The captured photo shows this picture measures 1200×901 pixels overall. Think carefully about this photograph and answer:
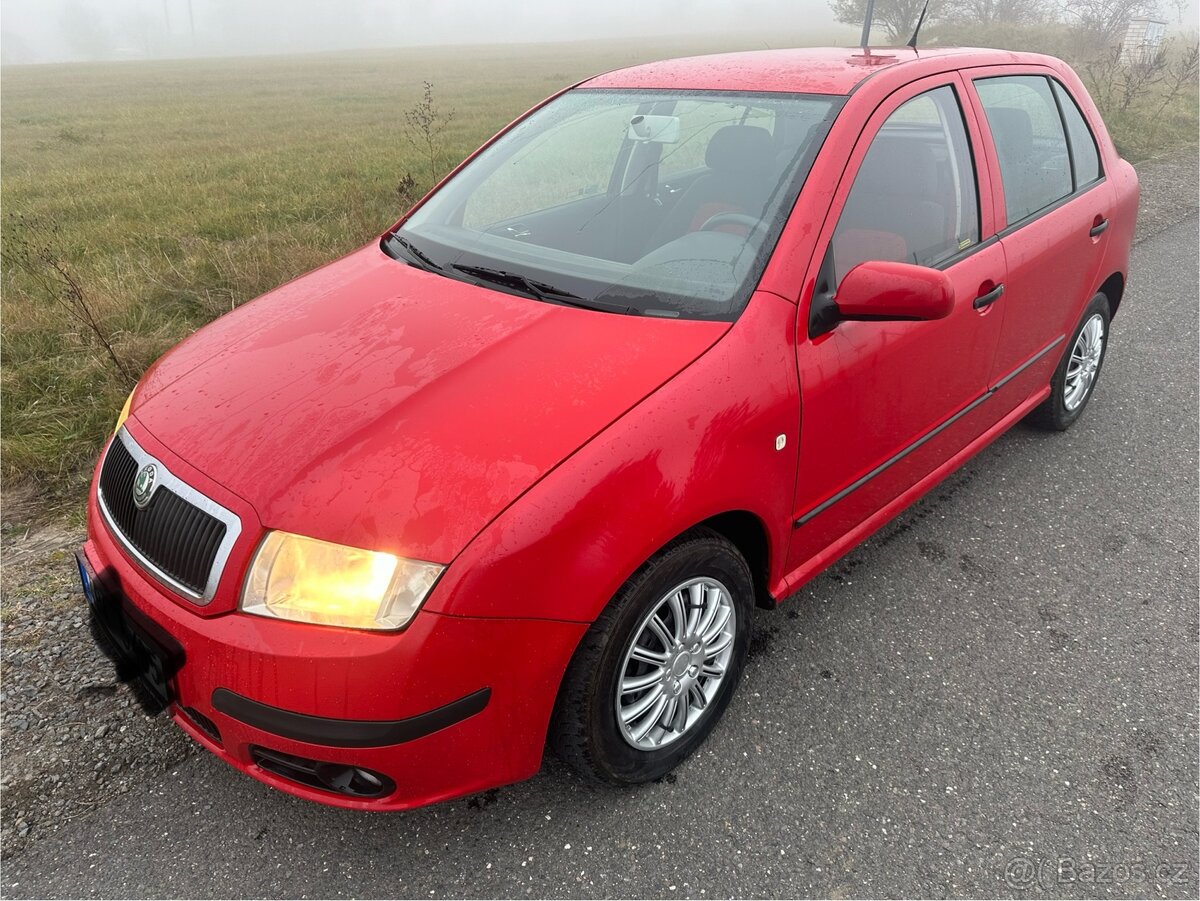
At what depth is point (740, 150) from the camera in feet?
7.70

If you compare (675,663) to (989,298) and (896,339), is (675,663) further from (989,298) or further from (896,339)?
(989,298)

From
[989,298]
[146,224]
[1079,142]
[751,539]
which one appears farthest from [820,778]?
[146,224]

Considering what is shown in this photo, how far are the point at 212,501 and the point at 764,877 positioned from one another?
149cm

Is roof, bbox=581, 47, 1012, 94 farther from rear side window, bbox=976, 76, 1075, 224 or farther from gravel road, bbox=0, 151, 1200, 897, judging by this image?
gravel road, bbox=0, 151, 1200, 897

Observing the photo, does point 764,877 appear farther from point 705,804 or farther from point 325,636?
point 325,636

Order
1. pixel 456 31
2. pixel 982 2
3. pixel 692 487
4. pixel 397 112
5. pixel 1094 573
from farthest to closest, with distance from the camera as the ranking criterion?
1. pixel 456 31
2. pixel 982 2
3. pixel 397 112
4. pixel 1094 573
5. pixel 692 487

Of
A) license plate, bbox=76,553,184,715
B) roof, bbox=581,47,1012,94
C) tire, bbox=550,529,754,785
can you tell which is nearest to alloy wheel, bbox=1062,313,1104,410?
roof, bbox=581,47,1012,94

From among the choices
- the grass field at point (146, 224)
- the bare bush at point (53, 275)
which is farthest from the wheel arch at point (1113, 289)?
the bare bush at point (53, 275)

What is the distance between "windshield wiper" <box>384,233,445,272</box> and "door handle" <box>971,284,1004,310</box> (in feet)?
5.67

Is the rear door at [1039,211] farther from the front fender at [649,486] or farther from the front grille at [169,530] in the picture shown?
the front grille at [169,530]

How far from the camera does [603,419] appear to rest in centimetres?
167

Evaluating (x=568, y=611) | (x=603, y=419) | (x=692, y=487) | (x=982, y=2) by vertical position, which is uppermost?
(x=982, y=2)

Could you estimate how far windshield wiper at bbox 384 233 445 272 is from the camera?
243 centimetres

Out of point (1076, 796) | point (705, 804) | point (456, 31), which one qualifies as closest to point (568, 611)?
point (705, 804)
